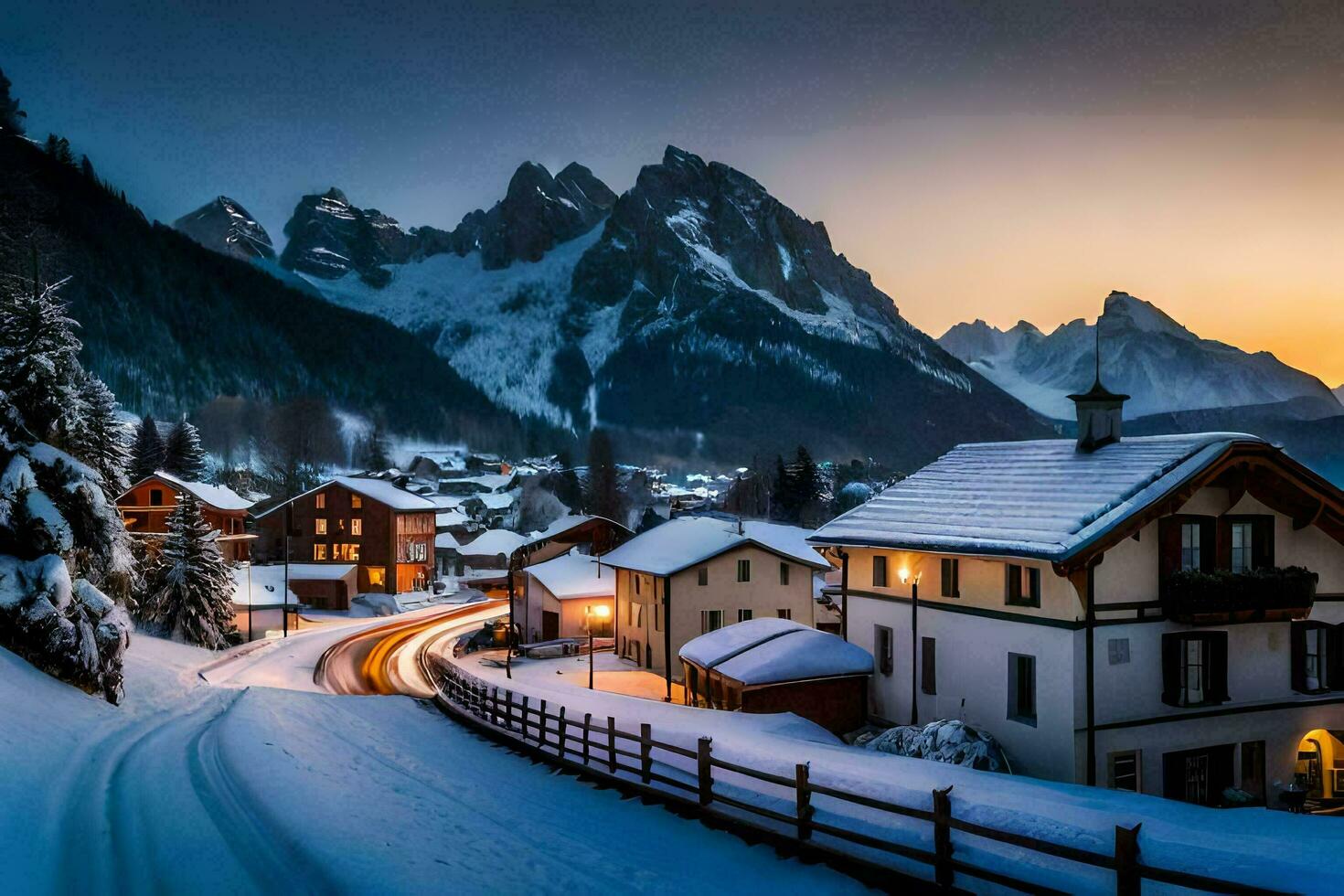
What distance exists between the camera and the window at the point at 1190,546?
2186 centimetres

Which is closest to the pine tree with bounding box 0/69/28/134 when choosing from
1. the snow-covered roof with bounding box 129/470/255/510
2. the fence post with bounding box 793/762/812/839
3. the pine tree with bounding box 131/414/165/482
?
the pine tree with bounding box 131/414/165/482

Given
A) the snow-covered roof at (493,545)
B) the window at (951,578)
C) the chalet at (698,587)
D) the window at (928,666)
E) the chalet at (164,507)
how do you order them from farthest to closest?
the snow-covered roof at (493,545) < the chalet at (164,507) < the chalet at (698,587) < the window at (928,666) < the window at (951,578)

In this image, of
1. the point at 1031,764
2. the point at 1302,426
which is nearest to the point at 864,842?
the point at 1031,764

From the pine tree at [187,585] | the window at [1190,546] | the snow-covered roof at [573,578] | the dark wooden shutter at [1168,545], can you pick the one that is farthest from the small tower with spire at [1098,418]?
the pine tree at [187,585]

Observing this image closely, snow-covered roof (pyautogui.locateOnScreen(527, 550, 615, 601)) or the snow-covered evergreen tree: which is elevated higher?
the snow-covered evergreen tree

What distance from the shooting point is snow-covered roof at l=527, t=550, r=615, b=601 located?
175 ft

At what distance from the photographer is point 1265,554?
22531mm

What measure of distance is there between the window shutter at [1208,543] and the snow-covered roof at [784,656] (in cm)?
1029

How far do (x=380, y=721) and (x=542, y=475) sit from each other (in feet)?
422

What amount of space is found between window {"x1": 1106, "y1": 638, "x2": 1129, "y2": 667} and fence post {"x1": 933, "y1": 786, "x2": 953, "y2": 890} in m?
12.4

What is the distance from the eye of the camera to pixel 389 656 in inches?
2005

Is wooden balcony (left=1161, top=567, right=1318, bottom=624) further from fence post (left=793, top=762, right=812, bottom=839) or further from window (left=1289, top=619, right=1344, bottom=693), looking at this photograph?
fence post (left=793, top=762, right=812, bottom=839)

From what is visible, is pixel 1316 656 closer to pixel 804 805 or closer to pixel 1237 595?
pixel 1237 595

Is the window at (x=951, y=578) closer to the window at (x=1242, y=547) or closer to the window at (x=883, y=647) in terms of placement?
the window at (x=883, y=647)
